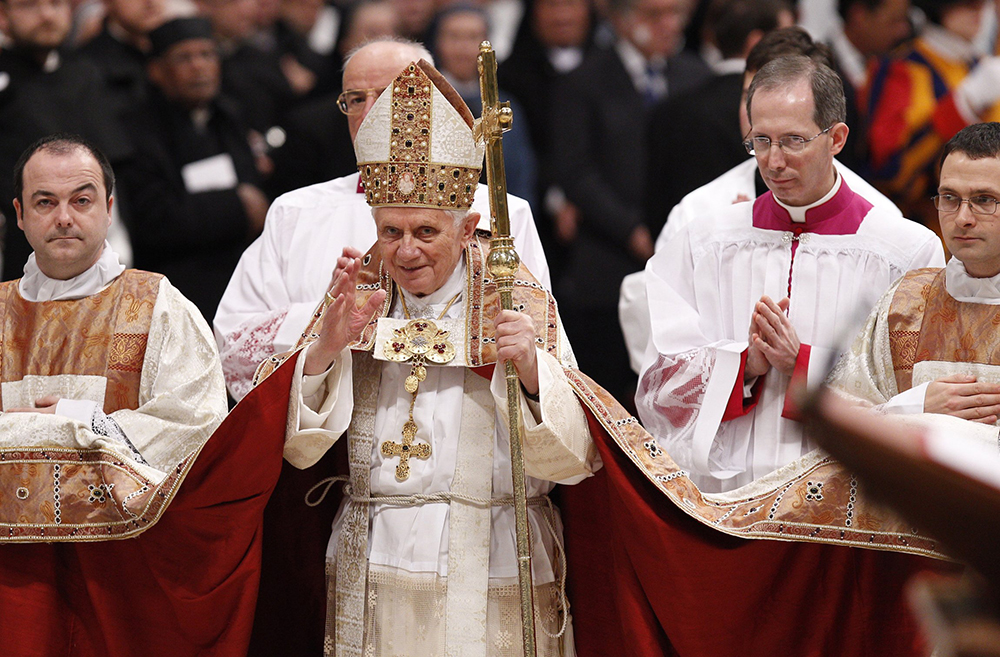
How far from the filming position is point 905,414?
398 cm

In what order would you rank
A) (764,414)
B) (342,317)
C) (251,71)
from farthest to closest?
(251,71) < (764,414) < (342,317)

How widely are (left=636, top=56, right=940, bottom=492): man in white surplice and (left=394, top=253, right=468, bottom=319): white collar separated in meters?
0.87

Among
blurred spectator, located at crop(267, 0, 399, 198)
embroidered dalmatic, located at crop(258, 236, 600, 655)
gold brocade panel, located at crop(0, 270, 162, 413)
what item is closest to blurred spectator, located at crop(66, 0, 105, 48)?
blurred spectator, located at crop(267, 0, 399, 198)

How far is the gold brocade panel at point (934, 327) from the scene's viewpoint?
13.5ft

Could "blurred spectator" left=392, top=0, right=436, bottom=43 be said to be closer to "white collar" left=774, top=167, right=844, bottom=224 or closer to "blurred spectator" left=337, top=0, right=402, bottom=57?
"blurred spectator" left=337, top=0, right=402, bottom=57

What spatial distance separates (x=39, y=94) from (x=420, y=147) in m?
3.41

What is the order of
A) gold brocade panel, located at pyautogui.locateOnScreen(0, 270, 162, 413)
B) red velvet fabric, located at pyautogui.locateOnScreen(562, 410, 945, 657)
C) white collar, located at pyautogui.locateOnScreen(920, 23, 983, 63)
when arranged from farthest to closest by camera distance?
1. white collar, located at pyautogui.locateOnScreen(920, 23, 983, 63)
2. gold brocade panel, located at pyautogui.locateOnScreen(0, 270, 162, 413)
3. red velvet fabric, located at pyautogui.locateOnScreen(562, 410, 945, 657)

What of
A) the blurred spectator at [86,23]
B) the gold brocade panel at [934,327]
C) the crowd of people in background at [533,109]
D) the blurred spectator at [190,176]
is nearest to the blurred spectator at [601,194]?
the crowd of people in background at [533,109]

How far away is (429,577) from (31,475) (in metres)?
1.25

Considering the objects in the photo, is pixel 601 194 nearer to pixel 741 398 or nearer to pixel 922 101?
pixel 922 101

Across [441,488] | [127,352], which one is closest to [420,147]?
[441,488]

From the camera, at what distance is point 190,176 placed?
24.0 ft

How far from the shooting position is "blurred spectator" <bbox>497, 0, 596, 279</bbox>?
891 cm

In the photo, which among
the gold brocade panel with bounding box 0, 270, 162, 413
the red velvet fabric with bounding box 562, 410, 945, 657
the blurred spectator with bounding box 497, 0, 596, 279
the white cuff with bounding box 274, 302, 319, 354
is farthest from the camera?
the blurred spectator with bounding box 497, 0, 596, 279
